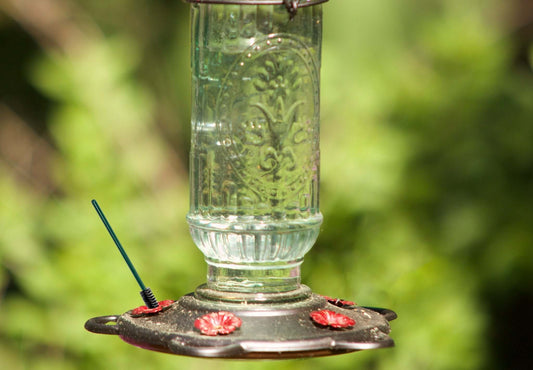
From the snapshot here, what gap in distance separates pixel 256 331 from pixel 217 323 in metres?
0.08

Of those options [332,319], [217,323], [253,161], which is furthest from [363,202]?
[217,323]

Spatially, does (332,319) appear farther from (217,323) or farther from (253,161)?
(253,161)

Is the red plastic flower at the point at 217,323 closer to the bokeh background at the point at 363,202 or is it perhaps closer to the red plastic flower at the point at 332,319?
the red plastic flower at the point at 332,319

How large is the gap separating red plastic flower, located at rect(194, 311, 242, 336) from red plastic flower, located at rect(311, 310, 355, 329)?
0.16 metres

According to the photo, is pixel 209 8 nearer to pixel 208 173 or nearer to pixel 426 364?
pixel 208 173

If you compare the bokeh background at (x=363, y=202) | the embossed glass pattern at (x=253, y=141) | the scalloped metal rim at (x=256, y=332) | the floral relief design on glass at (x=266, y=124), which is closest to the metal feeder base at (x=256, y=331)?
the scalloped metal rim at (x=256, y=332)

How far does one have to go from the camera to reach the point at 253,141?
1.99 meters

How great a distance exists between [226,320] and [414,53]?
251 cm

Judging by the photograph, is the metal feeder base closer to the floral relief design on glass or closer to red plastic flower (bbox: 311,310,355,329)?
red plastic flower (bbox: 311,310,355,329)

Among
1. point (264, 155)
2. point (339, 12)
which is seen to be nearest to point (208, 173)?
point (264, 155)

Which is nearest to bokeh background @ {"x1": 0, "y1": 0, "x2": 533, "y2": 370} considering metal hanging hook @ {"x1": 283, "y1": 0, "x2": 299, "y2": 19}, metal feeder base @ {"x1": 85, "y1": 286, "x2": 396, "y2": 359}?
metal feeder base @ {"x1": 85, "y1": 286, "x2": 396, "y2": 359}

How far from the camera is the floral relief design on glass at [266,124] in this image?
1985mm

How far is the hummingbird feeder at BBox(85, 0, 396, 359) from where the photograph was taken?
1952mm

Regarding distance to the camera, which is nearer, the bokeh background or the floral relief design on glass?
the floral relief design on glass
